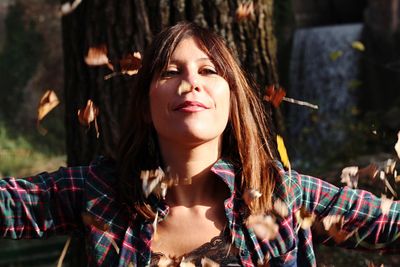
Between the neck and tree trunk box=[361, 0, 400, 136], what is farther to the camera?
tree trunk box=[361, 0, 400, 136]

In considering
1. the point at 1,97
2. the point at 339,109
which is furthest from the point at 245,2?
the point at 1,97

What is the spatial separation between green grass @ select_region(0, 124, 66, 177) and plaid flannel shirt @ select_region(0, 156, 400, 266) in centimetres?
998

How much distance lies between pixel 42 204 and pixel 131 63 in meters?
0.92

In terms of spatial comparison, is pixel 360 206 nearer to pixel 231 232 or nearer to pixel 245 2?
pixel 231 232

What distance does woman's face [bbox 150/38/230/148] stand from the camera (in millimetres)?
2229

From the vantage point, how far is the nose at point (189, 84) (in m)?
2.25

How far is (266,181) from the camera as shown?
7.83ft

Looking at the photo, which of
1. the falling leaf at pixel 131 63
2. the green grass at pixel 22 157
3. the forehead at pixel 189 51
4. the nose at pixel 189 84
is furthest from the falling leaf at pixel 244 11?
the green grass at pixel 22 157

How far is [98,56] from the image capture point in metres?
3.35

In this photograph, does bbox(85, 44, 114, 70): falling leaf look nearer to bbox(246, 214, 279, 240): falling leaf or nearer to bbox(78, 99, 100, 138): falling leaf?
bbox(78, 99, 100, 138): falling leaf

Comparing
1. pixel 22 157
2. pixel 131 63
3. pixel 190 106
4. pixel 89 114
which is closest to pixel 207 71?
pixel 190 106

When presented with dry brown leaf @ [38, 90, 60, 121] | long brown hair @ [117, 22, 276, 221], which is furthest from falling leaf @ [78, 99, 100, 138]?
long brown hair @ [117, 22, 276, 221]

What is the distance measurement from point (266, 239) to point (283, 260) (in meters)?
0.08

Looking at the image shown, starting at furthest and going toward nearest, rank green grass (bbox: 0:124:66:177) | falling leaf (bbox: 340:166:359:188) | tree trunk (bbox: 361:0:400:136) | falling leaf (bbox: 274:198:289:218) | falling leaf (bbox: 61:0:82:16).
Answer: tree trunk (bbox: 361:0:400:136) → green grass (bbox: 0:124:66:177) → falling leaf (bbox: 61:0:82:16) → falling leaf (bbox: 340:166:359:188) → falling leaf (bbox: 274:198:289:218)
